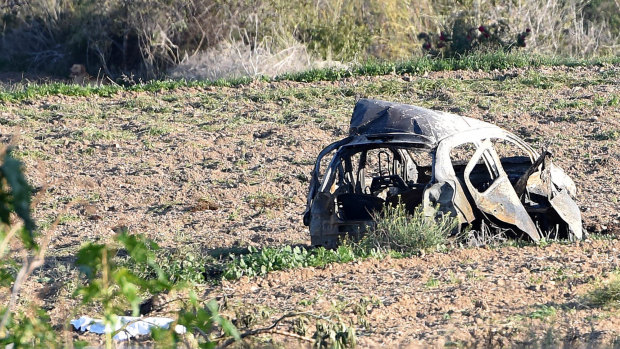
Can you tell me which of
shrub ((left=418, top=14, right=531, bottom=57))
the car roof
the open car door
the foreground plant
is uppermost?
the foreground plant

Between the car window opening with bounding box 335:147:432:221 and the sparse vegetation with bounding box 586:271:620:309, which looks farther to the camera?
the car window opening with bounding box 335:147:432:221

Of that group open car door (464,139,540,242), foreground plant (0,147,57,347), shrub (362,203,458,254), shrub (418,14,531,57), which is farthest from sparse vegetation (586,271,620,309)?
shrub (418,14,531,57)

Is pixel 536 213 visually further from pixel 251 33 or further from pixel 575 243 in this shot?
pixel 251 33

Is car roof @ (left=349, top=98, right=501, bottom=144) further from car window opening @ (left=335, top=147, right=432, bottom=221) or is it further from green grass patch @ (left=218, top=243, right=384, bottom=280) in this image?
green grass patch @ (left=218, top=243, right=384, bottom=280)

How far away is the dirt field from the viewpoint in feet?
27.0

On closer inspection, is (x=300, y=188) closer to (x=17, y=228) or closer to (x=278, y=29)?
(x=17, y=228)

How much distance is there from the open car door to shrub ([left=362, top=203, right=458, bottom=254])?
456 mm

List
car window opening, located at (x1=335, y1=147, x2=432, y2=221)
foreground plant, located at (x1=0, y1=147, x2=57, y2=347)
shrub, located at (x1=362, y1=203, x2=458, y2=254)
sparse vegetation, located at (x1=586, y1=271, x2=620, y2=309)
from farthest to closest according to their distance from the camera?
car window opening, located at (x1=335, y1=147, x2=432, y2=221), shrub, located at (x1=362, y1=203, x2=458, y2=254), sparse vegetation, located at (x1=586, y1=271, x2=620, y2=309), foreground plant, located at (x1=0, y1=147, x2=57, y2=347)

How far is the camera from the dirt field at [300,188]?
8.22m

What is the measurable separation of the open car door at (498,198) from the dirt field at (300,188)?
1.09 feet

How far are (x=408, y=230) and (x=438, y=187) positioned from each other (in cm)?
56

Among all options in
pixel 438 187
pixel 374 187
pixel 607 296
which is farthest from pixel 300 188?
pixel 607 296

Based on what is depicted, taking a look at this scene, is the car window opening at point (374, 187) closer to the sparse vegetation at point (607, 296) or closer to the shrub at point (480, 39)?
the sparse vegetation at point (607, 296)

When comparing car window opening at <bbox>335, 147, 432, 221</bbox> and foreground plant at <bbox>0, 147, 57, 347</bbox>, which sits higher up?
foreground plant at <bbox>0, 147, 57, 347</bbox>
